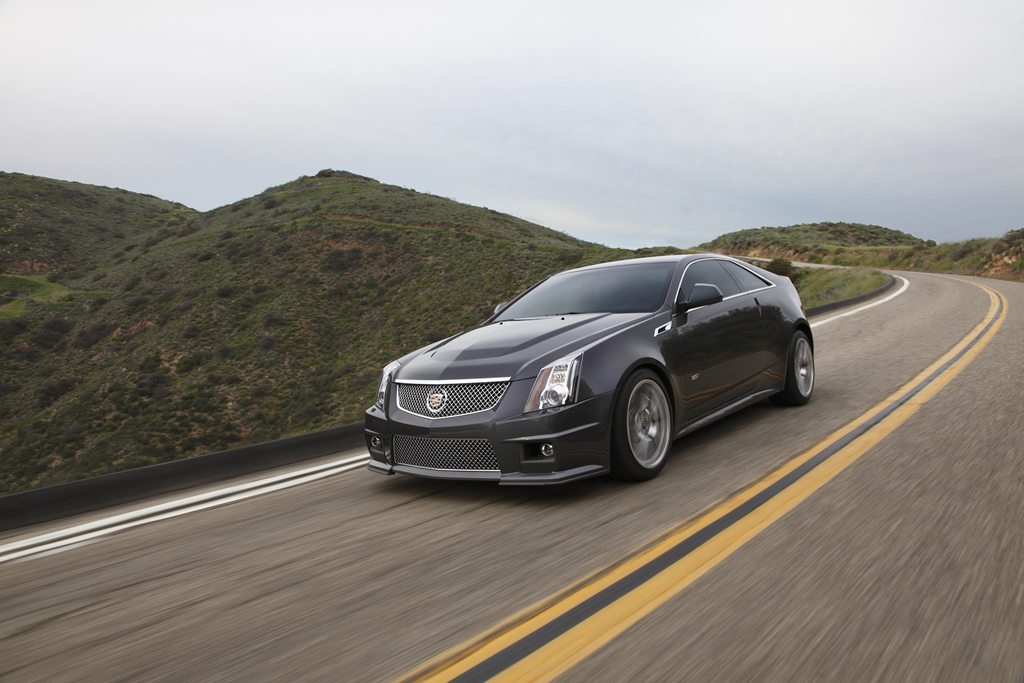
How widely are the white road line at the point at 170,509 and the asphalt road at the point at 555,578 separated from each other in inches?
7.0

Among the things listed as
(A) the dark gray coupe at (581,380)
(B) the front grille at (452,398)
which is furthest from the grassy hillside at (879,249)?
(B) the front grille at (452,398)

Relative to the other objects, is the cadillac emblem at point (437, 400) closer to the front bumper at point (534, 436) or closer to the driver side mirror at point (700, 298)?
the front bumper at point (534, 436)

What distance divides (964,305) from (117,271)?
60.6 meters

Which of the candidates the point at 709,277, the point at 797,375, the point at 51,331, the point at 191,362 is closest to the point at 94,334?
the point at 51,331

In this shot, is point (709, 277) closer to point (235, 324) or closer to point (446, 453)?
point (446, 453)

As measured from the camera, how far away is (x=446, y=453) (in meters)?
4.29

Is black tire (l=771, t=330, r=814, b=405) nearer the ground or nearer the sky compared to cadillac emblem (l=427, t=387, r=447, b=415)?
nearer the ground

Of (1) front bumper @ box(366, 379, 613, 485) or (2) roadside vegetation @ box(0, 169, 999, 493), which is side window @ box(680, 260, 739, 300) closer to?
(1) front bumper @ box(366, 379, 613, 485)

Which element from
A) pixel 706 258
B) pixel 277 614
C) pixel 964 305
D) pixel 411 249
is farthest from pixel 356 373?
pixel 277 614

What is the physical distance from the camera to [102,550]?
4.05 metres

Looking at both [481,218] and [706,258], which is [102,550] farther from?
[481,218]

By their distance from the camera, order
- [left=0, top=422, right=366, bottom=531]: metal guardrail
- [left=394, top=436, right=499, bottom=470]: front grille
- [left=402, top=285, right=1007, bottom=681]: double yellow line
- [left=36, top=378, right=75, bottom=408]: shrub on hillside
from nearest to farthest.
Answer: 1. [left=402, top=285, right=1007, bottom=681]: double yellow line
2. [left=394, top=436, right=499, bottom=470]: front grille
3. [left=0, top=422, right=366, bottom=531]: metal guardrail
4. [left=36, top=378, right=75, bottom=408]: shrub on hillside

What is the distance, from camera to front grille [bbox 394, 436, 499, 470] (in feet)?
13.6

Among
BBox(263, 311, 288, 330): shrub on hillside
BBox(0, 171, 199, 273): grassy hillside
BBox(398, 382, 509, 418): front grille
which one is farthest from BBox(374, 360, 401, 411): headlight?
BBox(0, 171, 199, 273): grassy hillside
